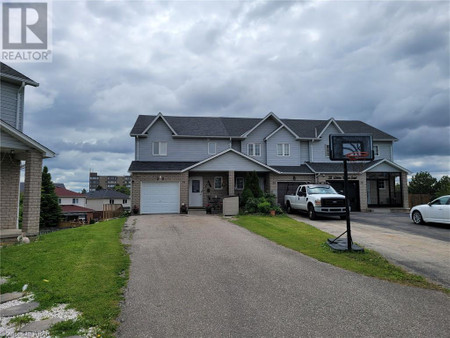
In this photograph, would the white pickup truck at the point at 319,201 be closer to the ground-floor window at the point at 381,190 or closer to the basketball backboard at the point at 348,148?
the basketball backboard at the point at 348,148

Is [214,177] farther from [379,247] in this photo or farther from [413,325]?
[413,325]

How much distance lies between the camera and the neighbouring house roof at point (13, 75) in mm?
13133

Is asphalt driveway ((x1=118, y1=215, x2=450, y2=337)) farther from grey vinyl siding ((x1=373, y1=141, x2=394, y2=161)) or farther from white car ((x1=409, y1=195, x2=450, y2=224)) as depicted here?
grey vinyl siding ((x1=373, y1=141, x2=394, y2=161))

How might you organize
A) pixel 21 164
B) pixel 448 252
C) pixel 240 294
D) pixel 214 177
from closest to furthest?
pixel 240 294
pixel 448 252
pixel 21 164
pixel 214 177

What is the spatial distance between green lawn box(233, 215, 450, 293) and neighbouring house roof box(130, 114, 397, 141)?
512 inches

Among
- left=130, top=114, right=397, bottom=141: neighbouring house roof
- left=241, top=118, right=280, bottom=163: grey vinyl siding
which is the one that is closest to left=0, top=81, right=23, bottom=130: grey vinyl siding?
left=130, top=114, right=397, bottom=141: neighbouring house roof

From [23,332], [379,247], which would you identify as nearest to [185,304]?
[23,332]

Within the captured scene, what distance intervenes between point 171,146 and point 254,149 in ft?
23.3

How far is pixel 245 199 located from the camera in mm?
20328

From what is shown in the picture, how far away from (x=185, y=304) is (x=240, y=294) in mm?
1067

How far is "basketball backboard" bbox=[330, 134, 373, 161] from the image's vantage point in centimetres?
955

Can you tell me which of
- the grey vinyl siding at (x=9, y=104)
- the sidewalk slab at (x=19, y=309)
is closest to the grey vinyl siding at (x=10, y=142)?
the grey vinyl siding at (x=9, y=104)

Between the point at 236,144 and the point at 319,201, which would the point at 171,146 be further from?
Result: the point at 319,201

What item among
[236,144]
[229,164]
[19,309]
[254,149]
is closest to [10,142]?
[19,309]
